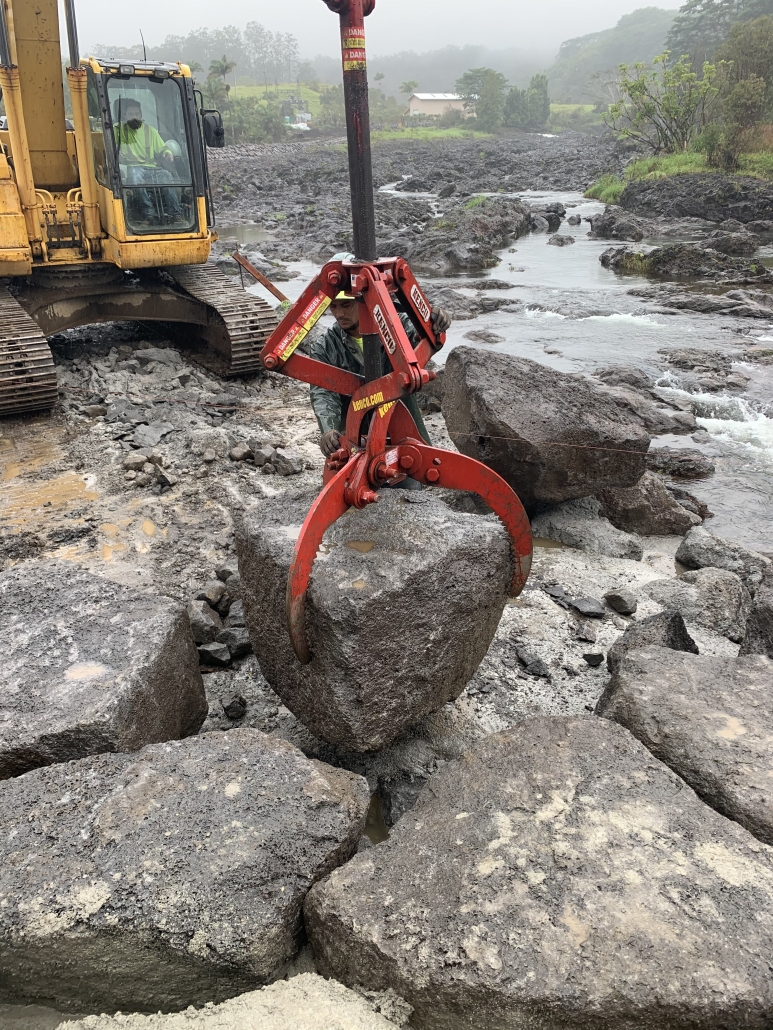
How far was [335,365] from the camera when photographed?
4191mm

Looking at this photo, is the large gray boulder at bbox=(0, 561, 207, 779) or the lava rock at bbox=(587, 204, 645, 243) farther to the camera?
the lava rock at bbox=(587, 204, 645, 243)

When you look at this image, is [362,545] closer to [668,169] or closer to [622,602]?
[622,602]

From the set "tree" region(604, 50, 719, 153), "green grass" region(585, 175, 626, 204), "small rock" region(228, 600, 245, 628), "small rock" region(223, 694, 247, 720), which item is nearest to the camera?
"small rock" region(223, 694, 247, 720)

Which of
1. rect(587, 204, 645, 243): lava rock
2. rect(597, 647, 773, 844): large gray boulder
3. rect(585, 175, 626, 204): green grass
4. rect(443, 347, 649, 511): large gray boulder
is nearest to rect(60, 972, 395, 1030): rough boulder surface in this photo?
rect(597, 647, 773, 844): large gray boulder

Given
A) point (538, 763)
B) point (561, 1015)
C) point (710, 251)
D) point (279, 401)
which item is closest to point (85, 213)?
point (279, 401)

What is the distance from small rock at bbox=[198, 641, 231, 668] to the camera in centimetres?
400

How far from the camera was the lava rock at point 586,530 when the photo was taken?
218 inches

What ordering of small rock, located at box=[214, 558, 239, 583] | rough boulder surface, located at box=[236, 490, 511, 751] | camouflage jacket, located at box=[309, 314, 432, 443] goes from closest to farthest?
1. rough boulder surface, located at box=[236, 490, 511, 751]
2. camouflage jacket, located at box=[309, 314, 432, 443]
3. small rock, located at box=[214, 558, 239, 583]

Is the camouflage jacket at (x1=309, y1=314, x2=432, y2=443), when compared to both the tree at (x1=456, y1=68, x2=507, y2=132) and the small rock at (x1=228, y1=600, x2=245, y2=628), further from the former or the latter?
the tree at (x1=456, y1=68, x2=507, y2=132)

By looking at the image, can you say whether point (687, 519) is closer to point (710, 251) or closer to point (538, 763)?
point (538, 763)

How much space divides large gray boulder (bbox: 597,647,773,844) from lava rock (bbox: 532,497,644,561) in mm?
2252

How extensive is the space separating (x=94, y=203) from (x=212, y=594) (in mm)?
6489

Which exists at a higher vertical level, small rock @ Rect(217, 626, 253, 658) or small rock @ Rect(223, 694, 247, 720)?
small rock @ Rect(217, 626, 253, 658)

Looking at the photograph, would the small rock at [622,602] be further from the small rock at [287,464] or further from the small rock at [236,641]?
the small rock at [287,464]
